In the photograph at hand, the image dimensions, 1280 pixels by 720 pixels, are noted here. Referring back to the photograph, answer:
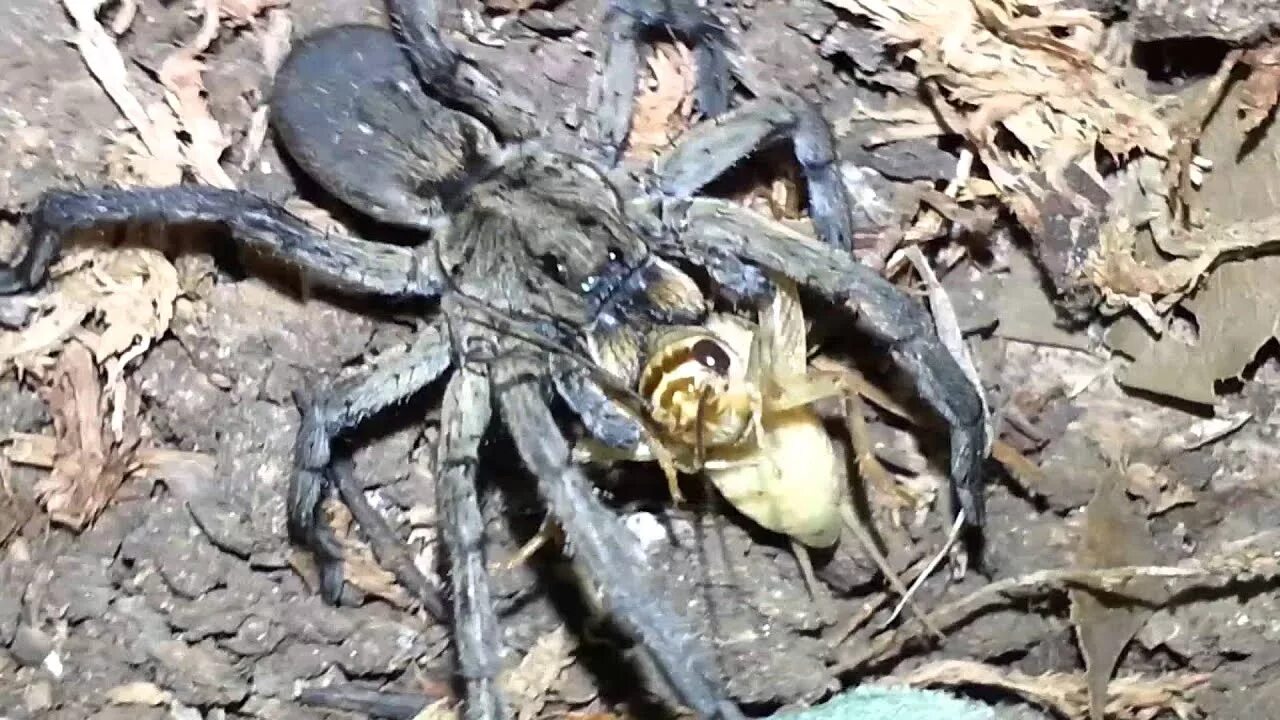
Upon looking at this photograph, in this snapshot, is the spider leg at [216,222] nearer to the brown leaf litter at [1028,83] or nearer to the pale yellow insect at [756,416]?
the pale yellow insect at [756,416]

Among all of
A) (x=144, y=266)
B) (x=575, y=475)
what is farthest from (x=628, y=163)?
(x=144, y=266)

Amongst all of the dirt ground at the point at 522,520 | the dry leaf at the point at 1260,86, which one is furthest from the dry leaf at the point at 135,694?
the dry leaf at the point at 1260,86

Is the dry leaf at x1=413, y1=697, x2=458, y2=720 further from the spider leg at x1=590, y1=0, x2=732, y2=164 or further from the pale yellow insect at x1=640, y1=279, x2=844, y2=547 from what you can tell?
the spider leg at x1=590, y1=0, x2=732, y2=164

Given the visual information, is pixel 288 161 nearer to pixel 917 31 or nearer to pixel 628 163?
pixel 628 163

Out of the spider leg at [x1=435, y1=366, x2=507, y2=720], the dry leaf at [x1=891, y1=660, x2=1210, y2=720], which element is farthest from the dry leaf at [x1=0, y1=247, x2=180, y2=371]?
the dry leaf at [x1=891, y1=660, x2=1210, y2=720]

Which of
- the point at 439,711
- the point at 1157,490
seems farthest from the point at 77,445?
the point at 1157,490

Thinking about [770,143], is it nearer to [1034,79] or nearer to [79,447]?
[1034,79]
